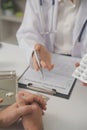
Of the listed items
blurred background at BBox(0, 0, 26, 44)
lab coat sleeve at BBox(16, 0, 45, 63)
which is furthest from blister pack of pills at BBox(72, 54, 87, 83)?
blurred background at BBox(0, 0, 26, 44)

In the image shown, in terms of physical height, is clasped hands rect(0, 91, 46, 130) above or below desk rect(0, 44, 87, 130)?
above

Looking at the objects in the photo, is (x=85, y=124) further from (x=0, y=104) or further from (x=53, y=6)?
(x=53, y=6)

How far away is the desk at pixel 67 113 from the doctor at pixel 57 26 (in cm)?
30

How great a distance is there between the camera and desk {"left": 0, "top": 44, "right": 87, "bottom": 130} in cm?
59

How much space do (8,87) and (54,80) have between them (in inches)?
6.4

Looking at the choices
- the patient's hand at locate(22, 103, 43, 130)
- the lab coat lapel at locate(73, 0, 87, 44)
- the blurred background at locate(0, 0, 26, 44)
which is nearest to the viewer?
the patient's hand at locate(22, 103, 43, 130)

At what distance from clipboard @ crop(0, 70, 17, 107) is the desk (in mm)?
83

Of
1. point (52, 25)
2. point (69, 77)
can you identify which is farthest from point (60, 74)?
point (52, 25)

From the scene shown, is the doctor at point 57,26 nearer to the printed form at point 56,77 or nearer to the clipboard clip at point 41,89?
the printed form at point 56,77

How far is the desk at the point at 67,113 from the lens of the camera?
0.59 metres

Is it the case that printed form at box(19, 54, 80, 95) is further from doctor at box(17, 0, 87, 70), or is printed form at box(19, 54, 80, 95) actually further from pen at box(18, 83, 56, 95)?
doctor at box(17, 0, 87, 70)

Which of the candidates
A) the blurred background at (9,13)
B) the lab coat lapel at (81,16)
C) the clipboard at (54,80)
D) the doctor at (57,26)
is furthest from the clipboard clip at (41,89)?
the blurred background at (9,13)

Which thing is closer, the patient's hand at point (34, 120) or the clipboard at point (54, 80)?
the patient's hand at point (34, 120)

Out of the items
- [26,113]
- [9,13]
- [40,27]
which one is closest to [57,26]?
[40,27]
